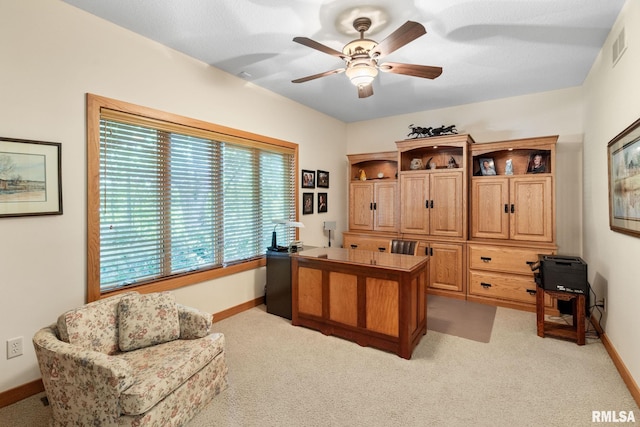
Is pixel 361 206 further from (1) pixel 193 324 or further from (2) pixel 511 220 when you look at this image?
(1) pixel 193 324

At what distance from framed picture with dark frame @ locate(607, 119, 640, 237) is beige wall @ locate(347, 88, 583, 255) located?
1479 millimetres

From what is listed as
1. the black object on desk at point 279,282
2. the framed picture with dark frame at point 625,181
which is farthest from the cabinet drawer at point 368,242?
the framed picture with dark frame at point 625,181

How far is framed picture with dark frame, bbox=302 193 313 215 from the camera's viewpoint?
475 cm

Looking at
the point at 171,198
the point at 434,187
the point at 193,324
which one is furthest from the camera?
the point at 434,187

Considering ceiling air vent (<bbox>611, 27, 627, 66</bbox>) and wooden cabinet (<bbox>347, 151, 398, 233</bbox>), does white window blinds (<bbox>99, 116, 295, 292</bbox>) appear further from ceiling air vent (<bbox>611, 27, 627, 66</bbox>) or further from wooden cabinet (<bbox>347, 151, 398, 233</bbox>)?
ceiling air vent (<bbox>611, 27, 627, 66</bbox>)

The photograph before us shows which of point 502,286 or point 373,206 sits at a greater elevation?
point 373,206

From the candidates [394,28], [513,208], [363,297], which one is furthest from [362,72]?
[513,208]

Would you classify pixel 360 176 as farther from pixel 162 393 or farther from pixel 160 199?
pixel 162 393

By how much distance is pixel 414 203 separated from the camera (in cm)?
470

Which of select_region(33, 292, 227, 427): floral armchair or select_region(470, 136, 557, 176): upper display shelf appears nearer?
select_region(33, 292, 227, 427): floral armchair

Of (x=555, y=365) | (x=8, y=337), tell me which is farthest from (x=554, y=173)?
(x=8, y=337)

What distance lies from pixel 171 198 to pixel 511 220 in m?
4.14

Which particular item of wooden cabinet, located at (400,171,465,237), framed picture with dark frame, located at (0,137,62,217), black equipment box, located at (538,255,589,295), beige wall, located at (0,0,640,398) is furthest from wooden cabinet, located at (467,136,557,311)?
framed picture with dark frame, located at (0,137,62,217)

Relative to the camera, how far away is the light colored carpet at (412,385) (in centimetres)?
198
